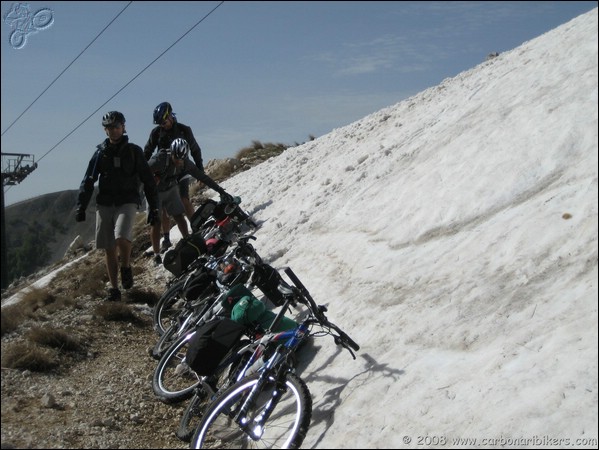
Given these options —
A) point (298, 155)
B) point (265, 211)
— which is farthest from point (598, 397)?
point (298, 155)

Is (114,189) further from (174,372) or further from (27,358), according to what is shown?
(27,358)

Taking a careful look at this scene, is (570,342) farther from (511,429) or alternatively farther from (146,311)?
(146,311)

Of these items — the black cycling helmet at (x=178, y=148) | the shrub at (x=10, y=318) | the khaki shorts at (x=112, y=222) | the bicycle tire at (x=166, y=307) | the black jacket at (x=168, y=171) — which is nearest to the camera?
the shrub at (x=10, y=318)

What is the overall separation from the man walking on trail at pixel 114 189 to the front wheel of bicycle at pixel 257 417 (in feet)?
14.3

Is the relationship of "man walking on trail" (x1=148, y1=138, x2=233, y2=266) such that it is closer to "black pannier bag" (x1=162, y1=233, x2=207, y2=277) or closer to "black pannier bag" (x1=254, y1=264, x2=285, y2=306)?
"black pannier bag" (x1=162, y1=233, x2=207, y2=277)

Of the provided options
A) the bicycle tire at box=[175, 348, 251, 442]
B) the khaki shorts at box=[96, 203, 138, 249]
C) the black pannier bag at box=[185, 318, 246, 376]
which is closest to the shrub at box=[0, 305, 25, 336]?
the black pannier bag at box=[185, 318, 246, 376]

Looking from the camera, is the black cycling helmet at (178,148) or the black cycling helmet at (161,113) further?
the black cycling helmet at (161,113)

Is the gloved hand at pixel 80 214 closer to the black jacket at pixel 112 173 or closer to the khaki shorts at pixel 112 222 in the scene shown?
the black jacket at pixel 112 173

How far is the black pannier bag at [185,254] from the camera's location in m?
9.80

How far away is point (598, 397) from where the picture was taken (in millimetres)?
4918

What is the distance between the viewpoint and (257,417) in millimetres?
5930

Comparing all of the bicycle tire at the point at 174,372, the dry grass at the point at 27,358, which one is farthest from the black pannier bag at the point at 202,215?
the dry grass at the point at 27,358

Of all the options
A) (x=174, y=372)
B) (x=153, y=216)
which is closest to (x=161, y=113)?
(x=153, y=216)

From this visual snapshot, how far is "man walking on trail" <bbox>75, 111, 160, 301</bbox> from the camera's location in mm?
9859
